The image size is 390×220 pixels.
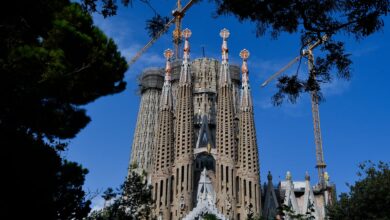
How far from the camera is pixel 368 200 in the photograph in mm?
18703

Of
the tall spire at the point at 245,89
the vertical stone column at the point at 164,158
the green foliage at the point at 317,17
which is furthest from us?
the tall spire at the point at 245,89

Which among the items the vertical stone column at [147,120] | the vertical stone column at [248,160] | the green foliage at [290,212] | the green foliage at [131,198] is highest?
the vertical stone column at [147,120]

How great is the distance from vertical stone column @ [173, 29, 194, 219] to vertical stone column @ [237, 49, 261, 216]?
3.56 m

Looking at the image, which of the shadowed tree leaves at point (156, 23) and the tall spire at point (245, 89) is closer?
the shadowed tree leaves at point (156, 23)

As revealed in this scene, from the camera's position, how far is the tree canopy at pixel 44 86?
8391mm

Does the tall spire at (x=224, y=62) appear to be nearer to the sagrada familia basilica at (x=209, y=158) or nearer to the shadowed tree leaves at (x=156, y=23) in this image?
the sagrada familia basilica at (x=209, y=158)

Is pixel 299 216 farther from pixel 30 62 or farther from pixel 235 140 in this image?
pixel 235 140


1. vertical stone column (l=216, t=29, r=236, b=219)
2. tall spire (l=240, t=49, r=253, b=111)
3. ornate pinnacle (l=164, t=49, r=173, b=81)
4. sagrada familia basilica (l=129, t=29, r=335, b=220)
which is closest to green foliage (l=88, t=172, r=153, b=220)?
sagrada familia basilica (l=129, t=29, r=335, b=220)

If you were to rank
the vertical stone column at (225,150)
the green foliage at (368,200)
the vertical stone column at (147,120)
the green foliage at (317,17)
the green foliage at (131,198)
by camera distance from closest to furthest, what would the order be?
the green foliage at (317,17) < the green foliage at (131,198) < the green foliage at (368,200) < the vertical stone column at (225,150) < the vertical stone column at (147,120)

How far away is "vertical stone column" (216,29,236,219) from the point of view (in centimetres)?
3369

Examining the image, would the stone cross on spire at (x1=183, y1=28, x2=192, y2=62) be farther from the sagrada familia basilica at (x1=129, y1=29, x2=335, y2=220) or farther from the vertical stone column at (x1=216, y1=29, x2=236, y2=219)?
the vertical stone column at (x1=216, y1=29, x2=236, y2=219)

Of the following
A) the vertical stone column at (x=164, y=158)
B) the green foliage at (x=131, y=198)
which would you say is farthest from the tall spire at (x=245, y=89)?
the green foliage at (x=131, y=198)

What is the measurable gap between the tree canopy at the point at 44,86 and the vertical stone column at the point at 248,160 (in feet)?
78.7

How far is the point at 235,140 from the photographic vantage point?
36.8 m
